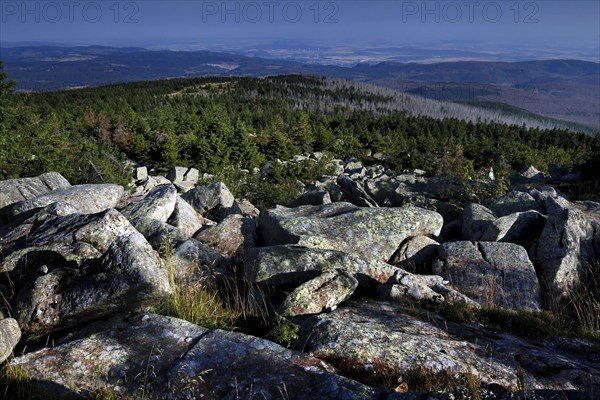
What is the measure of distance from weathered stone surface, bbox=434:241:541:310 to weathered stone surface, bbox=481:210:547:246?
112 cm

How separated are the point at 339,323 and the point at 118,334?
2944mm

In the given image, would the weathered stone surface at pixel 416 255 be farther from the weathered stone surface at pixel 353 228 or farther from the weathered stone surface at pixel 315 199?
the weathered stone surface at pixel 315 199

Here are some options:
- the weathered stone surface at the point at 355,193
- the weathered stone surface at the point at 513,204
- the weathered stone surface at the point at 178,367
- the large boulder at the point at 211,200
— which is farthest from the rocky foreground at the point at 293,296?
the weathered stone surface at the point at 355,193

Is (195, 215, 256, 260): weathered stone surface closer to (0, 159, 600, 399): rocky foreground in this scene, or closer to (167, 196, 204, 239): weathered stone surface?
(0, 159, 600, 399): rocky foreground

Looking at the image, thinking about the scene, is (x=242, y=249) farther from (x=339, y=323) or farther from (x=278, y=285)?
(x=339, y=323)

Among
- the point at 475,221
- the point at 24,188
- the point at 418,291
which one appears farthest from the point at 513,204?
the point at 24,188

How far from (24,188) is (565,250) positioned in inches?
576

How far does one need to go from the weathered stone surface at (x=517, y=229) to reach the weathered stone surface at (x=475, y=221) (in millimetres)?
259

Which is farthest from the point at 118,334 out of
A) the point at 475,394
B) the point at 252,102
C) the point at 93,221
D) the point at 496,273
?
the point at 252,102

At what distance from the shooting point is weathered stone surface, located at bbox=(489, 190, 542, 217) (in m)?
12.2

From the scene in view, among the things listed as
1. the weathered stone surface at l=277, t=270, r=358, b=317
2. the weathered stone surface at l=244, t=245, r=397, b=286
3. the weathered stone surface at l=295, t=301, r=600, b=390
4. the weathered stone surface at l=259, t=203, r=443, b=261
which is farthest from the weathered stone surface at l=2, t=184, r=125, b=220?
the weathered stone surface at l=295, t=301, r=600, b=390

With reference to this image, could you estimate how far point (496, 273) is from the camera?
26.1 feet

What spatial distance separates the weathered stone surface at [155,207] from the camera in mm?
10250

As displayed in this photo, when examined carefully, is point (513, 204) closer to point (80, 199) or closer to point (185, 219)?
point (185, 219)
